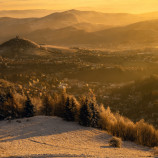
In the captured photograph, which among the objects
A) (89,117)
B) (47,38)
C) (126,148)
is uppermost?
(47,38)

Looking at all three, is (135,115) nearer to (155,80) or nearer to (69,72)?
(155,80)

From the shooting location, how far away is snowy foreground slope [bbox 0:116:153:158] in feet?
16.1

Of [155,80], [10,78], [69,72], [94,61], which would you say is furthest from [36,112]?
[94,61]

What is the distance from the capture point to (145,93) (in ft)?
44.0

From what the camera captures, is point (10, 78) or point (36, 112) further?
point (10, 78)

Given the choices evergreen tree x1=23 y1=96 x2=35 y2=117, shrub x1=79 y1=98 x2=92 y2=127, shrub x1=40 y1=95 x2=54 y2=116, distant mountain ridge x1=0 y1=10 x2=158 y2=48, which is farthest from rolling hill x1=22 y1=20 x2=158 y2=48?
evergreen tree x1=23 y1=96 x2=35 y2=117

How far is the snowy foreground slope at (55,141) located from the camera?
4922 mm

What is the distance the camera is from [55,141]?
19.2 feet

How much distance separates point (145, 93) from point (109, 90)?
3.14 metres

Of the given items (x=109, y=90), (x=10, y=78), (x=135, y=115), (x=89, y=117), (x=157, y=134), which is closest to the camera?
(x=157, y=134)

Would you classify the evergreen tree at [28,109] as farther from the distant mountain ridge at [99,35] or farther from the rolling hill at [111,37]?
the distant mountain ridge at [99,35]

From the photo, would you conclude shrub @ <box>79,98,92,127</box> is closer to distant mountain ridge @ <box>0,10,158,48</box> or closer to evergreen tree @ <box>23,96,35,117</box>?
evergreen tree @ <box>23,96,35,117</box>

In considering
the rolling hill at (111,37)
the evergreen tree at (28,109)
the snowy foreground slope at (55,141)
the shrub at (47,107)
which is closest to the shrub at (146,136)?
the snowy foreground slope at (55,141)

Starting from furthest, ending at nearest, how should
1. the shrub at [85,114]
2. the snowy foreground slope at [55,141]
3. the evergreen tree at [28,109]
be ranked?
1. the evergreen tree at [28,109]
2. the shrub at [85,114]
3. the snowy foreground slope at [55,141]
